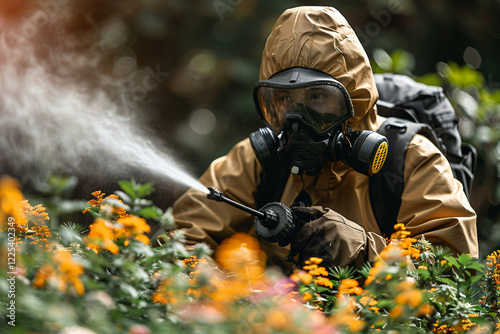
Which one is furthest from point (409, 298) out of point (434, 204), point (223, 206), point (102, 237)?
point (223, 206)

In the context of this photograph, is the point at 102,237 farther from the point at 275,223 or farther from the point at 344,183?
the point at 344,183

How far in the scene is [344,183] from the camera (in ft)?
8.54

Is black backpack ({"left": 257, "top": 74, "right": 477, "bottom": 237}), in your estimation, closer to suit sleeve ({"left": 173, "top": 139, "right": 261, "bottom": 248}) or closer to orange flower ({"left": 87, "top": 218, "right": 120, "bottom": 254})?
suit sleeve ({"left": 173, "top": 139, "right": 261, "bottom": 248})

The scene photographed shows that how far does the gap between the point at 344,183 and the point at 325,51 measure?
61 centimetres

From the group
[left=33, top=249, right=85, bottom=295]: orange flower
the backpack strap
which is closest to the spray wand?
the backpack strap

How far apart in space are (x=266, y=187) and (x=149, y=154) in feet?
1.90

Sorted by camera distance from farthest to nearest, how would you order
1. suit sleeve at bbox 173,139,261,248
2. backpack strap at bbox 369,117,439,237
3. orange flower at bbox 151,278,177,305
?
suit sleeve at bbox 173,139,261,248, backpack strap at bbox 369,117,439,237, orange flower at bbox 151,278,177,305

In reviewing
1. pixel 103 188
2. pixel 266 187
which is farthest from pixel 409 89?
pixel 103 188

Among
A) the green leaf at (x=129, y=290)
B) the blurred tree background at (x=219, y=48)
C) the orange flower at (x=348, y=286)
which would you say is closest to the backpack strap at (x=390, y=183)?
the orange flower at (x=348, y=286)

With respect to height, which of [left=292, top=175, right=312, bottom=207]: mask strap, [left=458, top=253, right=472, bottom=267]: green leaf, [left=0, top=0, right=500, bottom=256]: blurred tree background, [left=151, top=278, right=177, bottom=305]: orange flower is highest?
[left=0, top=0, right=500, bottom=256]: blurred tree background

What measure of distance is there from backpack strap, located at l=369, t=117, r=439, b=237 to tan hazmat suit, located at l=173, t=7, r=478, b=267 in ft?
0.10

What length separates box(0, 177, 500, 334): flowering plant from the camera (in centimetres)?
115

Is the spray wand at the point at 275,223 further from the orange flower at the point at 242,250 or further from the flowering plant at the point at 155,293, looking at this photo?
the flowering plant at the point at 155,293

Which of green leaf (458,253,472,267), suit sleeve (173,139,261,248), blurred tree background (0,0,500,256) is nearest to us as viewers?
green leaf (458,253,472,267)
